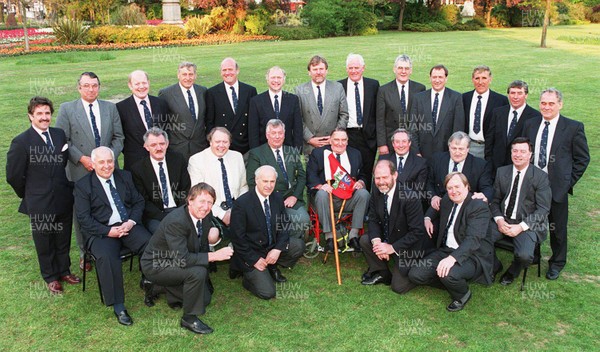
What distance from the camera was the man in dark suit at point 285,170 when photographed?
22.9 ft

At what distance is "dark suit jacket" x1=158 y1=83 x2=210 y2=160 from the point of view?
7.61m

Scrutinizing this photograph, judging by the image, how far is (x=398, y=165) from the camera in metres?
7.03

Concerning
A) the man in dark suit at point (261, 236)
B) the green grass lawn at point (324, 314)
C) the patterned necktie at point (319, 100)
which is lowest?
the green grass lawn at point (324, 314)

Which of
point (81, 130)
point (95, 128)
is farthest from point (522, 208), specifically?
point (81, 130)

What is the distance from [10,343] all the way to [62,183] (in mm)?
1843

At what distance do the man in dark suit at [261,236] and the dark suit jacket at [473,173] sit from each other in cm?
211

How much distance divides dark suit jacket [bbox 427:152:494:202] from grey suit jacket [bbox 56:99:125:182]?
4.13 meters

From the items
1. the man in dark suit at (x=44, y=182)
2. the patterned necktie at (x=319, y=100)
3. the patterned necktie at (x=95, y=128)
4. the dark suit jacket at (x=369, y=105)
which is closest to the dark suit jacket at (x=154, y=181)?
the patterned necktie at (x=95, y=128)

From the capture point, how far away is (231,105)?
25.7 ft

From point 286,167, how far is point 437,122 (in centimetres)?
226

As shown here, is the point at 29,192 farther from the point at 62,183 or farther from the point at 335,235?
the point at 335,235

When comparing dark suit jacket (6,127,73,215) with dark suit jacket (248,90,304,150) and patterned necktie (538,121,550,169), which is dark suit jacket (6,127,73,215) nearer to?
dark suit jacket (248,90,304,150)

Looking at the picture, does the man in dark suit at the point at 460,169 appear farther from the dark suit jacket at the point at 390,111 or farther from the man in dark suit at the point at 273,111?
the man in dark suit at the point at 273,111

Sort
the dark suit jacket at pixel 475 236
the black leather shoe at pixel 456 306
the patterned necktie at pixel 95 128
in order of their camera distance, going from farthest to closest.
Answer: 1. the patterned necktie at pixel 95 128
2. the dark suit jacket at pixel 475 236
3. the black leather shoe at pixel 456 306
